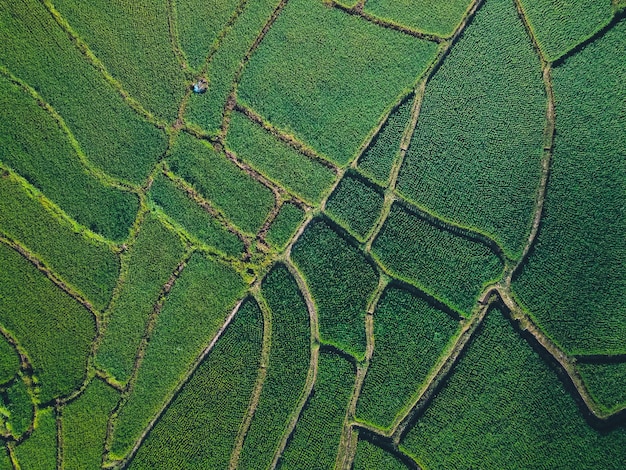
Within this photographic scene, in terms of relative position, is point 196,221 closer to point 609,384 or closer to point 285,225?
point 285,225

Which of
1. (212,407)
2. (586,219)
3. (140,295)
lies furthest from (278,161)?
(586,219)

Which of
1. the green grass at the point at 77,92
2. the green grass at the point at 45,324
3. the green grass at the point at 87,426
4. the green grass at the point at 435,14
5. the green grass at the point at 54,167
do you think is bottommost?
the green grass at the point at 87,426

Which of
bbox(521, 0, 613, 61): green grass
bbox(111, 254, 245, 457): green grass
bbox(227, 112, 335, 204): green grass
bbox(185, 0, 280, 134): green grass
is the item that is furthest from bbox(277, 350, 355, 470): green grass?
bbox(521, 0, 613, 61): green grass

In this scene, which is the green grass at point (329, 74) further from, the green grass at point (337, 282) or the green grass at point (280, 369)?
the green grass at point (280, 369)

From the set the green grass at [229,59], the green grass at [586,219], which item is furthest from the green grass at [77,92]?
the green grass at [586,219]

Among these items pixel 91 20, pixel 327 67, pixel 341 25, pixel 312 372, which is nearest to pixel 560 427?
pixel 312 372

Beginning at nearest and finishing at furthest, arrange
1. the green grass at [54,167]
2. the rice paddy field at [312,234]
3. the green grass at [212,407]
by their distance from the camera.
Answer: the rice paddy field at [312,234] < the green grass at [212,407] < the green grass at [54,167]

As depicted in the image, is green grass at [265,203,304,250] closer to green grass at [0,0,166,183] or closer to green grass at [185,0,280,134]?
green grass at [185,0,280,134]
